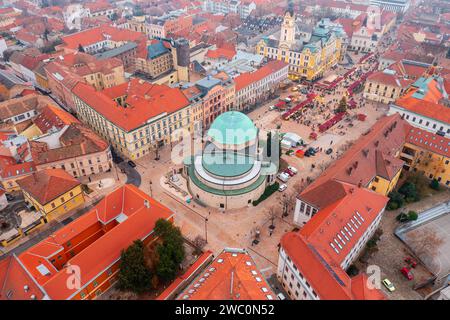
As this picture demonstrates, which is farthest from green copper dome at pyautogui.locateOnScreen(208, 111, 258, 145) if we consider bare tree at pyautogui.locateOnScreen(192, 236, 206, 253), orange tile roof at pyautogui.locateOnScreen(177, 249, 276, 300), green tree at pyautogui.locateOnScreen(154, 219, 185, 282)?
orange tile roof at pyautogui.locateOnScreen(177, 249, 276, 300)

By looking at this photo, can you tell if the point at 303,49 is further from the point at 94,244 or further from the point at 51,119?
the point at 94,244

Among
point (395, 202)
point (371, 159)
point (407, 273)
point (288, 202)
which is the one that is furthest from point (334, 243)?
point (395, 202)

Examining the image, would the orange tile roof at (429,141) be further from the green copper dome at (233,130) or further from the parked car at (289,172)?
the green copper dome at (233,130)

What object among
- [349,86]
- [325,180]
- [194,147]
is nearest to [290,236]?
[325,180]

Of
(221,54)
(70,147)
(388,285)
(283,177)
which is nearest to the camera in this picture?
(388,285)

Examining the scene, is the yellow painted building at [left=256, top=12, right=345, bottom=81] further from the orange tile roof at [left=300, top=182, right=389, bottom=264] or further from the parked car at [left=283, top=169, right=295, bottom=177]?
the orange tile roof at [left=300, top=182, right=389, bottom=264]

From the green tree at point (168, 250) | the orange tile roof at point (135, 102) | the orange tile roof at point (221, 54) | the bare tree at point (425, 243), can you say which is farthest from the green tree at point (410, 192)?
the orange tile roof at point (221, 54)

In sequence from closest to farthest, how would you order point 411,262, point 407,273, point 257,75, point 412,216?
1. point 407,273
2. point 411,262
3. point 412,216
4. point 257,75
